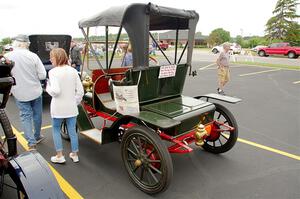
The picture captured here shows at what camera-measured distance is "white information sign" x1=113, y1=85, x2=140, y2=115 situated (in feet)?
10.7

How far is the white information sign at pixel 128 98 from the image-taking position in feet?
10.7

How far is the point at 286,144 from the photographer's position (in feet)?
14.8

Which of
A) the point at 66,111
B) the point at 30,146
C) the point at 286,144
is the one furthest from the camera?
the point at 286,144

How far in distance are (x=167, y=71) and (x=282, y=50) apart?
25640 millimetres

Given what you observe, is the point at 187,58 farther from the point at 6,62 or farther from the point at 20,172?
the point at 20,172

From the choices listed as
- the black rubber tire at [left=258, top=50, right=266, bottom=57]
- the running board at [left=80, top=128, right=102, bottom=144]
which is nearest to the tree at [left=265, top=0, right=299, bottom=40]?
the black rubber tire at [left=258, top=50, right=266, bottom=57]

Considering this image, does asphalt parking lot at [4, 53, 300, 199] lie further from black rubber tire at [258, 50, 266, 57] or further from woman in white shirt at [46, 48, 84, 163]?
black rubber tire at [258, 50, 266, 57]

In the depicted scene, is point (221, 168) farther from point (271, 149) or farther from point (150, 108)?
point (150, 108)

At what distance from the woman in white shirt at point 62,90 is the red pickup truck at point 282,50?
25.3 metres

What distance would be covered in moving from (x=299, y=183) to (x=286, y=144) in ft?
4.27

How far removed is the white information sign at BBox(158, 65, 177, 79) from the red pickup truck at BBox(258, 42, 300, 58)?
956 inches

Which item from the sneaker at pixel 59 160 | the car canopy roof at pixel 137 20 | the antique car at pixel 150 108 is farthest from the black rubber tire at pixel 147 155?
the sneaker at pixel 59 160

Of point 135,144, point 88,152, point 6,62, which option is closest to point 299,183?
point 135,144

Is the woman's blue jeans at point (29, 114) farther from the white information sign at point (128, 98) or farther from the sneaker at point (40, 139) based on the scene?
the white information sign at point (128, 98)
